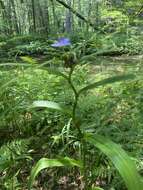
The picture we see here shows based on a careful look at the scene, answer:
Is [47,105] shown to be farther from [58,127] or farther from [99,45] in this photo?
[99,45]

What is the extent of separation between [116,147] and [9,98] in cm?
123

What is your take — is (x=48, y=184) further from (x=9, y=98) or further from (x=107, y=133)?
(x=9, y=98)

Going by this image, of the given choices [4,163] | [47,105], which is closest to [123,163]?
[47,105]

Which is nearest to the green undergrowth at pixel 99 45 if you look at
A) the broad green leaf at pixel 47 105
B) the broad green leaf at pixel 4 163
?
the broad green leaf at pixel 47 105

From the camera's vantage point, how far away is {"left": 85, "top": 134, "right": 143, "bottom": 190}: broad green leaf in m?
0.73

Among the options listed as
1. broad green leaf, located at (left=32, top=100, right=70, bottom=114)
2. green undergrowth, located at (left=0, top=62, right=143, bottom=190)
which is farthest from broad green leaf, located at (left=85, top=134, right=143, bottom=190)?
green undergrowth, located at (left=0, top=62, right=143, bottom=190)

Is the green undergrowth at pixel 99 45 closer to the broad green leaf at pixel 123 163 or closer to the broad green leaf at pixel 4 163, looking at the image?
the broad green leaf at pixel 123 163

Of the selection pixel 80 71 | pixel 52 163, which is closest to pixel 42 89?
pixel 80 71

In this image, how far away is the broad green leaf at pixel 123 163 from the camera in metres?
0.73

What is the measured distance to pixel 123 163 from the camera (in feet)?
2.53

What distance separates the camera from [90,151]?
148cm

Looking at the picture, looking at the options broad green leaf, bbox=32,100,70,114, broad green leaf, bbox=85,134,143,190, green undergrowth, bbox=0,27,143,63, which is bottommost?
green undergrowth, bbox=0,27,143,63

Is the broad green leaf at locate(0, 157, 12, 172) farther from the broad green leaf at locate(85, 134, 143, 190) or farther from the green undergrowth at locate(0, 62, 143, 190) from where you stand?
the broad green leaf at locate(85, 134, 143, 190)

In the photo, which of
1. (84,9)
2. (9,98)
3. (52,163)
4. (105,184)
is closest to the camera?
(52,163)
